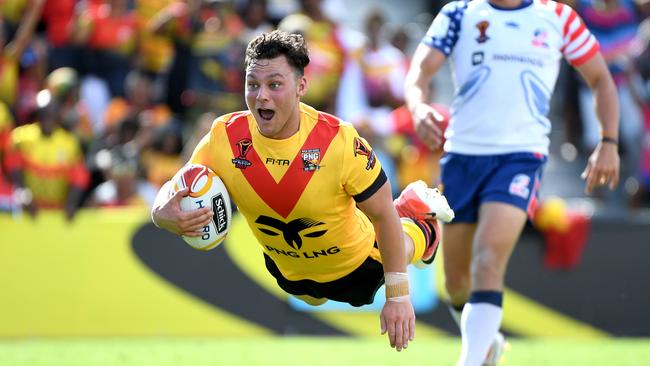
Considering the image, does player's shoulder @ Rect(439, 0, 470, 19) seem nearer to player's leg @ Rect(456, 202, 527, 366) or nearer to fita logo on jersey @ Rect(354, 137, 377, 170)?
player's leg @ Rect(456, 202, 527, 366)

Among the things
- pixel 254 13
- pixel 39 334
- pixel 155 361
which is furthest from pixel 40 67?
pixel 155 361

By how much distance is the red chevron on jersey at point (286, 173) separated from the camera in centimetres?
622

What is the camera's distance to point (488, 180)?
25.7 feet

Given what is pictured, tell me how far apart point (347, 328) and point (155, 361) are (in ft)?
9.51

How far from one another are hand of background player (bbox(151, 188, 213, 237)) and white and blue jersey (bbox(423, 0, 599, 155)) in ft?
8.77

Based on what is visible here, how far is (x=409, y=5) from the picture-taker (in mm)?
16734

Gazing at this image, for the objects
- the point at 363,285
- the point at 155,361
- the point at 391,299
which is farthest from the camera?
the point at 155,361

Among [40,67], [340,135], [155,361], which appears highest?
[340,135]

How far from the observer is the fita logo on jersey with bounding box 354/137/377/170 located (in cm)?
616

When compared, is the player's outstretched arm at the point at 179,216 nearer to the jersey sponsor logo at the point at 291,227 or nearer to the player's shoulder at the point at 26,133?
the jersey sponsor logo at the point at 291,227

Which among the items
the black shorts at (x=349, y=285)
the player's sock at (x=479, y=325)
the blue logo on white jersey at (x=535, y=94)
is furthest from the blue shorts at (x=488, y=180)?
the black shorts at (x=349, y=285)

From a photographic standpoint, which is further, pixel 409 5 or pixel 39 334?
pixel 409 5

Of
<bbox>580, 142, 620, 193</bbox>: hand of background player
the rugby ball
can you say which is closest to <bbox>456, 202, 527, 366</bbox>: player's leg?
<bbox>580, 142, 620, 193</bbox>: hand of background player

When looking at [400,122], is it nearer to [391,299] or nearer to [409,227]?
[409,227]
